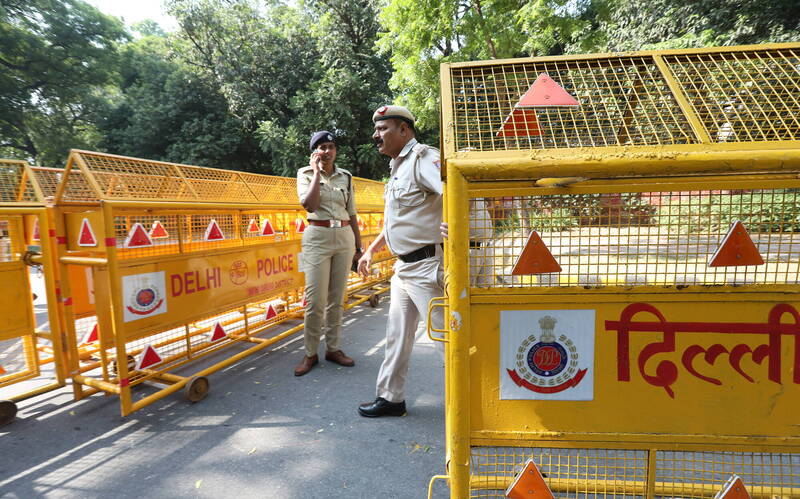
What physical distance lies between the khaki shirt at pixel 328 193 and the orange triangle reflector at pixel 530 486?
2.89 meters

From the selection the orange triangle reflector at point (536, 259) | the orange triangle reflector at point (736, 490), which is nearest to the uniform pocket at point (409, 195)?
the orange triangle reflector at point (536, 259)

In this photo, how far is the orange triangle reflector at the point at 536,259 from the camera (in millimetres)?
1391

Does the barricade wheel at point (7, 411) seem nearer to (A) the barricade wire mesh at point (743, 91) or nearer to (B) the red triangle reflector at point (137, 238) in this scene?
(B) the red triangle reflector at point (137, 238)

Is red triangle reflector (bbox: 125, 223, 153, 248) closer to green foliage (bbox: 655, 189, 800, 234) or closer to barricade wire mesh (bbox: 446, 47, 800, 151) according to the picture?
barricade wire mesh (bbox: 446, 47, 800, 151)

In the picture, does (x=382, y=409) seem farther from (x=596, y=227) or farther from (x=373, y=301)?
(x=373, y=301)

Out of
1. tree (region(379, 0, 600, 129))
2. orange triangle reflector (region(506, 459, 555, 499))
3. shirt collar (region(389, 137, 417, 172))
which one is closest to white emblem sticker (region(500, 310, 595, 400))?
orange triangle reflector (region(506, 459, 555, 499))

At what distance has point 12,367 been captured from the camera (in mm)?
3662

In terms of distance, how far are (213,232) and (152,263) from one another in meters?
0.71

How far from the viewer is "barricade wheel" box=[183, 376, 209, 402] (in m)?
3.29

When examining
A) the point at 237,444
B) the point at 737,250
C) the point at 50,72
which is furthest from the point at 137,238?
the point at 50,72

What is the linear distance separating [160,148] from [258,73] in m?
6.08

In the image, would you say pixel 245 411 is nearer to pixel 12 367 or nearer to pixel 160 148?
pixel 12 367

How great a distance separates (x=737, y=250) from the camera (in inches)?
53.8

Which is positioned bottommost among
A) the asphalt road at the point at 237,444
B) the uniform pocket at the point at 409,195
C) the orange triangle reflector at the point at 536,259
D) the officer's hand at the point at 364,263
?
the asphalt road at the point at 237,444
